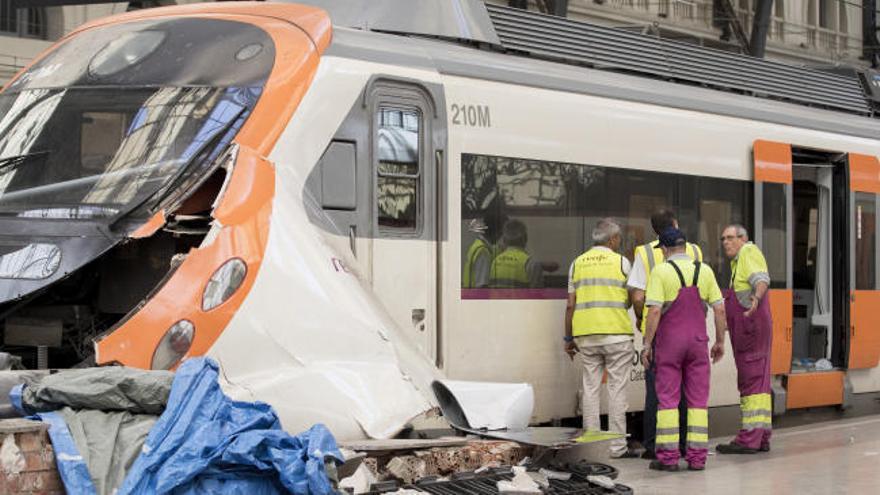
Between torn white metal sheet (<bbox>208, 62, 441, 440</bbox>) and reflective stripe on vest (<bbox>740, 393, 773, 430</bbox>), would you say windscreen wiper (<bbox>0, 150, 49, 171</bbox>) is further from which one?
reflective stripe on vest (<bbox>740, 393, 773, 430</bbox>)

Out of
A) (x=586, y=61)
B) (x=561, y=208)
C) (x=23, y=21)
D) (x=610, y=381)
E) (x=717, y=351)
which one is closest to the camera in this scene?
(x=717, y=351)

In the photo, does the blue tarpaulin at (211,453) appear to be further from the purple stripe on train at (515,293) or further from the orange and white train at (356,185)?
the purple stripe on train at (515,293)

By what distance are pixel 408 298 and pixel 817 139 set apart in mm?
5927

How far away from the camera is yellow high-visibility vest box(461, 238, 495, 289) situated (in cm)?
1107

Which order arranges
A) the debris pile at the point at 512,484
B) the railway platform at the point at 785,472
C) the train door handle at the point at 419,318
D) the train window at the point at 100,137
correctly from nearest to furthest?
1. the debris pile at the point at 512,484
2. the train window at the point at 100,137
3. the railway platform at the point at 785,472
4. the train door handle at the point at 419,318

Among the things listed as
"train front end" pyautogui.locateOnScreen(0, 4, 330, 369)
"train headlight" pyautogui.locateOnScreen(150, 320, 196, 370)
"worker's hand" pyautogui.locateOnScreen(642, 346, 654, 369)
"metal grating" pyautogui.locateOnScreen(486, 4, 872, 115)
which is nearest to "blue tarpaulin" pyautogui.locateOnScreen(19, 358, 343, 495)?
"train headlight" pyautogui.locateOnScreen(150, 320, 196, 370)

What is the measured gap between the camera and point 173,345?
26.3 ft

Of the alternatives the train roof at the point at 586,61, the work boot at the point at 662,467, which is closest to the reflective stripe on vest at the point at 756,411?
the work boot at the point at 662,467

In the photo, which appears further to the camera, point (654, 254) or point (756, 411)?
point (756, 411)

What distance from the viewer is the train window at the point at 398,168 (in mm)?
10438

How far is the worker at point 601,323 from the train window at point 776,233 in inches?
108

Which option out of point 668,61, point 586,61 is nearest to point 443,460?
point 586,61

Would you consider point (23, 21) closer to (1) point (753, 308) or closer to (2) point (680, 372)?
(1) point (753, 308)

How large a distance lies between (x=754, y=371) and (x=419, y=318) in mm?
3224
